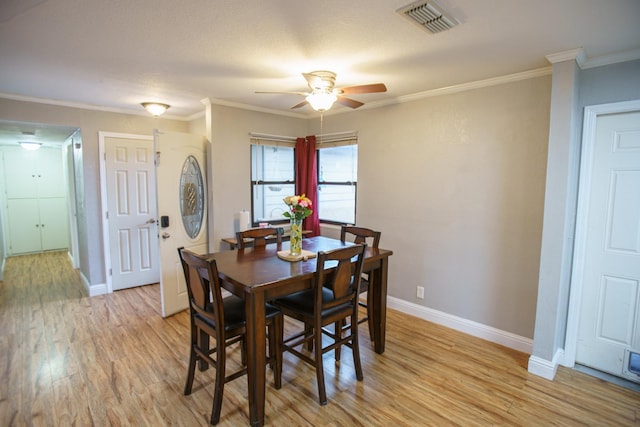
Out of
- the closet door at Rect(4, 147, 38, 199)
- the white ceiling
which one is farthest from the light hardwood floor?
the closet door at Rect(4, 147, 38, 199)

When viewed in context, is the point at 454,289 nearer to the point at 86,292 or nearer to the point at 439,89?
the point at 439,89

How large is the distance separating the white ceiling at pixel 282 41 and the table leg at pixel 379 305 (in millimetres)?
1727

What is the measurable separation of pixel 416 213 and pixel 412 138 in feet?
2.74

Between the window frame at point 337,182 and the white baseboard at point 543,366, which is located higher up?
the window frame at point 337,182

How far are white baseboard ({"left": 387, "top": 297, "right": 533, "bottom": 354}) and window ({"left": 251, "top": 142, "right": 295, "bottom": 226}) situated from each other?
203 cm

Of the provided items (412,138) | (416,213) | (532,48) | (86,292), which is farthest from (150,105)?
(532,48)

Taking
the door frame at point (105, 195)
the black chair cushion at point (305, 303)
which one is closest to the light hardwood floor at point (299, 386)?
the black chair cushion at point (305, 303)

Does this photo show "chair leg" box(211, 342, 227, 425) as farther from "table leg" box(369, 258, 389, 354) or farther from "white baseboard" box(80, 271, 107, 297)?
"white baseboard" box(80, 271, 107, 297)

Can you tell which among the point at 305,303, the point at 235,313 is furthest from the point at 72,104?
the point at 305,303

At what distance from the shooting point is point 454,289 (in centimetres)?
337

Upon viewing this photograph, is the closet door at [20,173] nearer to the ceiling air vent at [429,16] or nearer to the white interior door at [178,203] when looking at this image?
the white interior door at [178,203]

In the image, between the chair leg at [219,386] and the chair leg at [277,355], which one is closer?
the chair leg at [219,386]

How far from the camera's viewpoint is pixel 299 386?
8.00 ft

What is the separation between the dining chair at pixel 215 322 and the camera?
201cm
